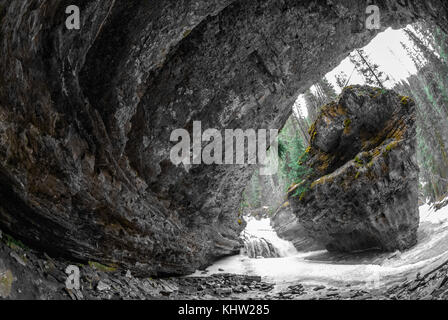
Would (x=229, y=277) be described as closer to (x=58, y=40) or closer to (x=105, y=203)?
(x=105, y=203)

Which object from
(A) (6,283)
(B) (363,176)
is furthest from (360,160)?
(A) (6,283)

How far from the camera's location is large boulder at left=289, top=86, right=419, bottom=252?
13.1 metres

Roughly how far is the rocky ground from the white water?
3.24ft

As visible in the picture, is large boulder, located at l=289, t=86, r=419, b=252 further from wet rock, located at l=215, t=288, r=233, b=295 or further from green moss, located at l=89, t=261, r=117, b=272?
green moss, located at l=89, t=261, r=117, b=272

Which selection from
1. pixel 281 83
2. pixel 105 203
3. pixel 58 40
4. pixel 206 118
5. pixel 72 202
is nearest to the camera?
pixel 58 40

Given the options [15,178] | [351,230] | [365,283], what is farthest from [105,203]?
[351,230]

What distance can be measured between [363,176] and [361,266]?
4.83 metres

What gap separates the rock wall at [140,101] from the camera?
5.07 meters

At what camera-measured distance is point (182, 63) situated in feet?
31.3

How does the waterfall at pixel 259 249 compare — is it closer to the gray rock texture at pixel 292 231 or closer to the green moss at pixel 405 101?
the gray rock texture at pixel 292 231

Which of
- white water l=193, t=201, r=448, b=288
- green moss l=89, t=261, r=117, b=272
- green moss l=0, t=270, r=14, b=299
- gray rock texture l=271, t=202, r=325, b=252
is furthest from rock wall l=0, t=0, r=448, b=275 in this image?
gray rock texture l=271, t=202, r=325, b=252

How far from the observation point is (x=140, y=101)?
9.05 metres

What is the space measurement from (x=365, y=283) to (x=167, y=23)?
1168 centimetres

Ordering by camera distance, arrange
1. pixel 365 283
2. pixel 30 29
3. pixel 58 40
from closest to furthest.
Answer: pixel 30 29
pixel 58 40
pixel 365 283
